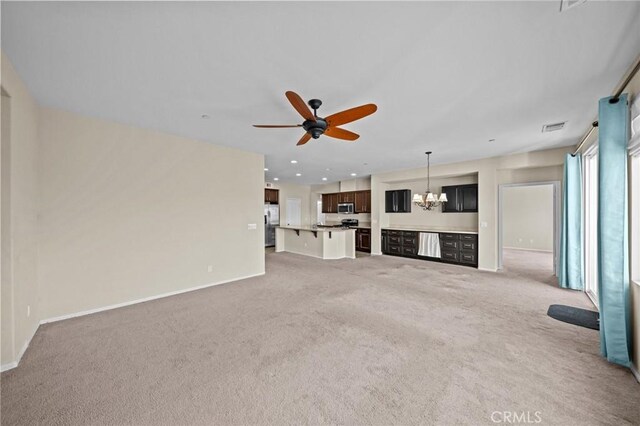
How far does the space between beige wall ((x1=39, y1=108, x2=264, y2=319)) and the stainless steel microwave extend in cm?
506

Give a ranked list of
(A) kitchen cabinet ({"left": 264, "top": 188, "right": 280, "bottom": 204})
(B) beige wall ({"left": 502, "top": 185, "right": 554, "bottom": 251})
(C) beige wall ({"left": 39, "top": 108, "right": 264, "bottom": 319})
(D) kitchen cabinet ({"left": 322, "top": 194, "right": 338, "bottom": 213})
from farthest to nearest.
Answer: (D) kitchen cabinet ({"left": 322, "top": 194, "right": 338, "bottom": 213}) → (A) kitchen cabinet ({"left": 264, "top": 188, "right": 280, "bottom": 204}) → (B) beige wall ({"left": 502, "top": 185, "right": 554, "bottom": 251}) → (C) beige wall ({"left": 39, "top": 108, "right": 264, "bottom": 319})

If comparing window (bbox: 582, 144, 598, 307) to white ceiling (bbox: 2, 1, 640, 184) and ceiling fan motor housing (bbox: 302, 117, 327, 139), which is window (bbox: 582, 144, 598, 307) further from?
ceiling fan motor housing (bbox: 302, 117, 327, 139)

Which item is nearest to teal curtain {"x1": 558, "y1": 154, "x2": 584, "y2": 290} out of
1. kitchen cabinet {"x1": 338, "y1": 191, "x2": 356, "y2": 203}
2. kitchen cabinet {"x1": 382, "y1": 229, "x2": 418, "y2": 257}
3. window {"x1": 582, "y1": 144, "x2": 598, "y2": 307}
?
window {"x1": 582, "y1": 144, "x2": 598, "y2": 307}

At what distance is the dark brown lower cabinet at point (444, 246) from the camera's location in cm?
620

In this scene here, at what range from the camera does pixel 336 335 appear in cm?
276

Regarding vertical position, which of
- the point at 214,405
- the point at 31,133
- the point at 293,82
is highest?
the point at 293,82

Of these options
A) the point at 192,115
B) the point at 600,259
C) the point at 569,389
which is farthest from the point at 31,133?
the point at 600,259

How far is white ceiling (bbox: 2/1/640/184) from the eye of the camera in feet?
5.33

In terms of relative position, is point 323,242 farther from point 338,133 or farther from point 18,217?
point 18,217

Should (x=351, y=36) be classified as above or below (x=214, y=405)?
above

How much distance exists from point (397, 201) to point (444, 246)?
208 centimetres

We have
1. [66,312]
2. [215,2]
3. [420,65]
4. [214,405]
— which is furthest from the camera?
[66,312]

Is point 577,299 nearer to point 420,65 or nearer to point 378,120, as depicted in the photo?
point 378,120

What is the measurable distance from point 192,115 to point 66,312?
2980mm
